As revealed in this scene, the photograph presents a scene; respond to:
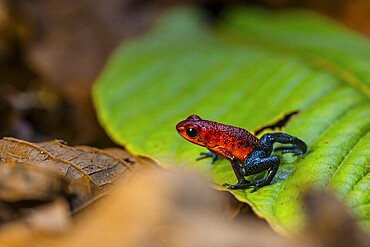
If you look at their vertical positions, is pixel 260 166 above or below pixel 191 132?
below

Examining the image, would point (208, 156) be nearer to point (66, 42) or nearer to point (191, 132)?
point (191, 132)

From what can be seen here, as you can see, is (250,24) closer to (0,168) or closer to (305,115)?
(305,115)

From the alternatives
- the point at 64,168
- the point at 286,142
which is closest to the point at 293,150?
the point at 286,142

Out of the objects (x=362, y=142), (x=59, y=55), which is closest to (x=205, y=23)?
(x=59, y=55)

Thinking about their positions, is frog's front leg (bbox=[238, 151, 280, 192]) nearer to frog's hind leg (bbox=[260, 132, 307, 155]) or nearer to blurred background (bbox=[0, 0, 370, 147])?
frog's hind leg (bbox=[260, 132, 307, 155])

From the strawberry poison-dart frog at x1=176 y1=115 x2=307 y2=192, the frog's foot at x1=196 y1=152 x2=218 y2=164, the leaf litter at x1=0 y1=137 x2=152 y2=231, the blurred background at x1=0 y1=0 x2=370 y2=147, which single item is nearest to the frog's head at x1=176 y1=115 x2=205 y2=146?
the strawberry poison-dart frog at x1=176 y1=115 x2=307 y2=192

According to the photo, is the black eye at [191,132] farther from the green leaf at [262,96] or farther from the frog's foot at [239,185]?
the frog's foot at [239,185]

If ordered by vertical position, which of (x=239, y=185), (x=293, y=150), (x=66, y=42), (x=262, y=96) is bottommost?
(x=239, y=185)

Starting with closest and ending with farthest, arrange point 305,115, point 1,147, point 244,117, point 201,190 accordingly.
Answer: point 201,190 < point 1,147 < point 305,115 < point 244,117
